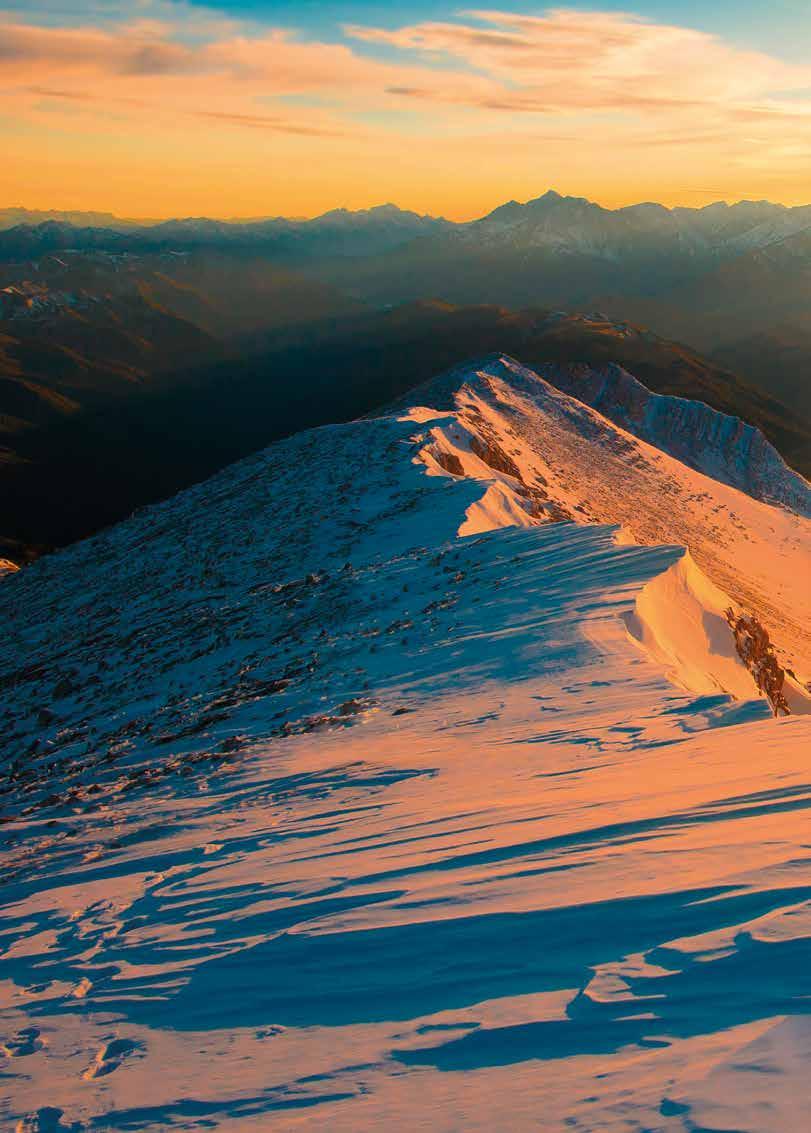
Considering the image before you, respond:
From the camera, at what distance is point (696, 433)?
68188mm

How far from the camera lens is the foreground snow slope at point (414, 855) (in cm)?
448

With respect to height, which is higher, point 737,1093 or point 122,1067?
point 737,1093

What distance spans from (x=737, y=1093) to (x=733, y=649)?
13413 mm

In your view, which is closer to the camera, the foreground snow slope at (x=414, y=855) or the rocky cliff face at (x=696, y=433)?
the foreground snow slope at (x=414, y=855)

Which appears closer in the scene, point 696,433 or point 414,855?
point 414,855

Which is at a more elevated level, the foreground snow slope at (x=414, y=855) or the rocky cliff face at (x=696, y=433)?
the rocky cliff face at (x=696, y=433)

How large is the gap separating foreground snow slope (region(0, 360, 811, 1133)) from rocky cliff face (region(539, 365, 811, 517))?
46.7 meters

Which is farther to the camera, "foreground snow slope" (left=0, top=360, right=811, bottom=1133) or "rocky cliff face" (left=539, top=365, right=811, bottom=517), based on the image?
"rocky cliff face" (left=539, top=365, right=811, bottom=517)

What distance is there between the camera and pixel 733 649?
16.5 m

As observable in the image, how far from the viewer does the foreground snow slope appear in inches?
177

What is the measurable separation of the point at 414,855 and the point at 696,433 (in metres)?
66.3

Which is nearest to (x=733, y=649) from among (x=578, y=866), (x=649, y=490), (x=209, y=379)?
(x=578, y=866)

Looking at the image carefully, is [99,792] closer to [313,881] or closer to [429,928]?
[313,881]

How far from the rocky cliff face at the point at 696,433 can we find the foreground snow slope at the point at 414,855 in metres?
46.7
